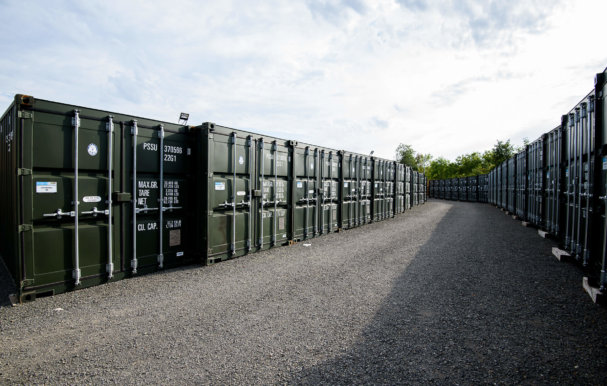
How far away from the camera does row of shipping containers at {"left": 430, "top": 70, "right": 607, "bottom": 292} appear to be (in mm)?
5234

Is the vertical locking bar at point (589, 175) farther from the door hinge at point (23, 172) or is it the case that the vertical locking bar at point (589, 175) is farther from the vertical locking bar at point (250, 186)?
the door hinge at point (23, 172)

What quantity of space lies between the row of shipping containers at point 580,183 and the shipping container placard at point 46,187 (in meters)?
8.92

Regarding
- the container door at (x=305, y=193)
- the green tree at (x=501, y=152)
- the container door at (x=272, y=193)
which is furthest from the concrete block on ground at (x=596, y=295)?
the green tree at (x=501, y=152)

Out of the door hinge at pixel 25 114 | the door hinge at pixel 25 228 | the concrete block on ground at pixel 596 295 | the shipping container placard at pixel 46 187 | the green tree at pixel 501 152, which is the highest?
the green tree at pixel 501 152

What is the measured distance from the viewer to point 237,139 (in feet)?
26.5

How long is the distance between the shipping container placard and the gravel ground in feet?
6.09

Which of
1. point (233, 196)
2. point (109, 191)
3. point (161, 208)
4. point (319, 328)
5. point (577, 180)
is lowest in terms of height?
point (319, 328)

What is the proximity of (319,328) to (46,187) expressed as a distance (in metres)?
5.16

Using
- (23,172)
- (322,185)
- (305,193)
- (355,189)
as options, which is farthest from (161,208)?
(355,189)

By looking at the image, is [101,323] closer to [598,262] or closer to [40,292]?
[40,292]

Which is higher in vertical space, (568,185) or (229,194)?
(568,185)

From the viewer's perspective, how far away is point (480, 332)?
157 inches

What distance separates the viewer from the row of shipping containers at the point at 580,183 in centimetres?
523

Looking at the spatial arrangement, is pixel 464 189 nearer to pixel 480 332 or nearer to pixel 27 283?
pixel 480 332
